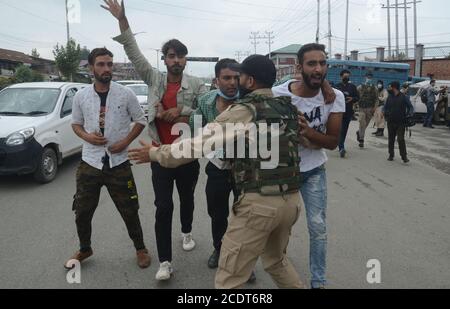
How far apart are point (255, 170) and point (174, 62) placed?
4.87ft

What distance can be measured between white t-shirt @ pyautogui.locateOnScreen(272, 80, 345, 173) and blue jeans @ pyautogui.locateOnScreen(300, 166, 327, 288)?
0.07 m

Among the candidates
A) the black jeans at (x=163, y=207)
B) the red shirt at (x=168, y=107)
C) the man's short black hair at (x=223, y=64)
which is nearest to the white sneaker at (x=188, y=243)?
the black jeans at (x=163, y=207)

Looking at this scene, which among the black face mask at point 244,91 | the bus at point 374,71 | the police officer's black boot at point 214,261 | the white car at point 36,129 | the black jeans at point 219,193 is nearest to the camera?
the black face mask at point 244,91

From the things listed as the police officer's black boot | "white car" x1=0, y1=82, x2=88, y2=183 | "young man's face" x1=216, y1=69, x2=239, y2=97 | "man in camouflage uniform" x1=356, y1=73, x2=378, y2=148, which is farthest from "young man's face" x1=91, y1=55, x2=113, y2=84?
"man in camouflage uniform" x1=356, y1=73, x2=378, y2=148

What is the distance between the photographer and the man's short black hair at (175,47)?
3291mm

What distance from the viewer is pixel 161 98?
3436 millimetres

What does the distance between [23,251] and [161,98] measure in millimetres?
2133

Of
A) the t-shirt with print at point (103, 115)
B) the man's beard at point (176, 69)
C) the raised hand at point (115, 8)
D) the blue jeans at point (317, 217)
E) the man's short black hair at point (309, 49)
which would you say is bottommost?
the blue jeans at point (317, 217)

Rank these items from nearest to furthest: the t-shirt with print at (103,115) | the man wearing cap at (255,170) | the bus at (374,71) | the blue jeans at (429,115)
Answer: the man wearing cap at (255,170) < the t-shirt with print at (103,115) < the blue jeans at (429,115) < the bus at (374,71)

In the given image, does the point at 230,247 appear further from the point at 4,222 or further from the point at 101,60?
the point at 4,222

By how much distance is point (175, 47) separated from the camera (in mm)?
3297

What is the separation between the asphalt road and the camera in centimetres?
343

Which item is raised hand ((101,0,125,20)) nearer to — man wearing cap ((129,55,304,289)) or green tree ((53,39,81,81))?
man wearing cap ((129,55,304,289))

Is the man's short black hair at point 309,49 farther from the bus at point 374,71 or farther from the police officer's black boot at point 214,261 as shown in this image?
the bus at point 374,71
